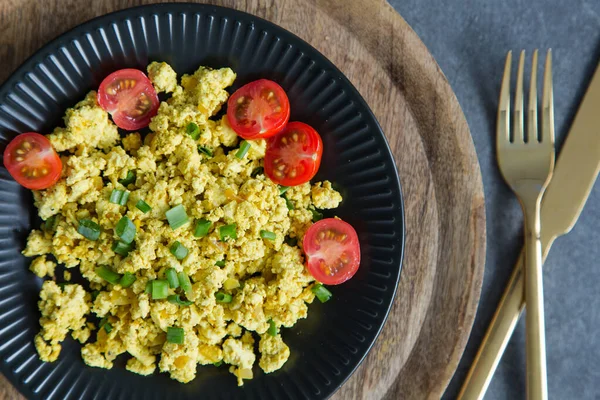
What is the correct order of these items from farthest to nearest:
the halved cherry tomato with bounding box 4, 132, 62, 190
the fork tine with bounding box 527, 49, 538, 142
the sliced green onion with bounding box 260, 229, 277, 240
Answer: the fork tine with bounding box 527, 49, 538, 142, the sliced green onion with bounding box 260, 229, 277, 240, the halved cherry tomato with bounding box 4, 132, 62, 190

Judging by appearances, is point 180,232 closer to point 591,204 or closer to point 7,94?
point 7,94

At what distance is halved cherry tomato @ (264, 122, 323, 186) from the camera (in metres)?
2.01

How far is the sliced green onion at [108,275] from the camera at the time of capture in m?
2.00

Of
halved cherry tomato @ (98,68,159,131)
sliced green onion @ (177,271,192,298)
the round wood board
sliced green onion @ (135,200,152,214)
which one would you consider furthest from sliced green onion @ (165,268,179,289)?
the round wood board

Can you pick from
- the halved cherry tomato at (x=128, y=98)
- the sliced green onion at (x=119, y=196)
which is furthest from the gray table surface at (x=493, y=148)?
the sliced green onion at (x=119, y=196)

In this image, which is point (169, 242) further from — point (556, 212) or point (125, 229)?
point (556, 212)

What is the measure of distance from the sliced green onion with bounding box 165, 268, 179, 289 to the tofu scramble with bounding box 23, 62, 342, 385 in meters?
0.03

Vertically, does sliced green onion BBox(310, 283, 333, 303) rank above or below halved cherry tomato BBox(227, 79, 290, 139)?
below

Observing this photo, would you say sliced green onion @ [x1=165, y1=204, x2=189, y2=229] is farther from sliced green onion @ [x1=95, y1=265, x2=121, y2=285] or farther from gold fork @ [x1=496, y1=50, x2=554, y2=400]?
gold fork @ [x1=496, y1=50, x2=554, y2=400]

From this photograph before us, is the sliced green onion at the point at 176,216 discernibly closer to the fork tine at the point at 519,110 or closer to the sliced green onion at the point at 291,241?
the sliced green onion at the point at 291,241

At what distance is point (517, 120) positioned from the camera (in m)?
2.34

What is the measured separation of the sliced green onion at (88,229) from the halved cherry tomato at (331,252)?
0.79 m

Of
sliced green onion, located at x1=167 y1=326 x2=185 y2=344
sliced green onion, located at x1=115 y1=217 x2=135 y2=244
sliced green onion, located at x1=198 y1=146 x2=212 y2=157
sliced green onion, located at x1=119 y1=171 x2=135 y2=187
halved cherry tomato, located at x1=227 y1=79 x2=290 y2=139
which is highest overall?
halved cherry tomato, located at x1=227 y1=79 x2=290 y2=139

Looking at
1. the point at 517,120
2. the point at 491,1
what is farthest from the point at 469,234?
the point at 491,1
